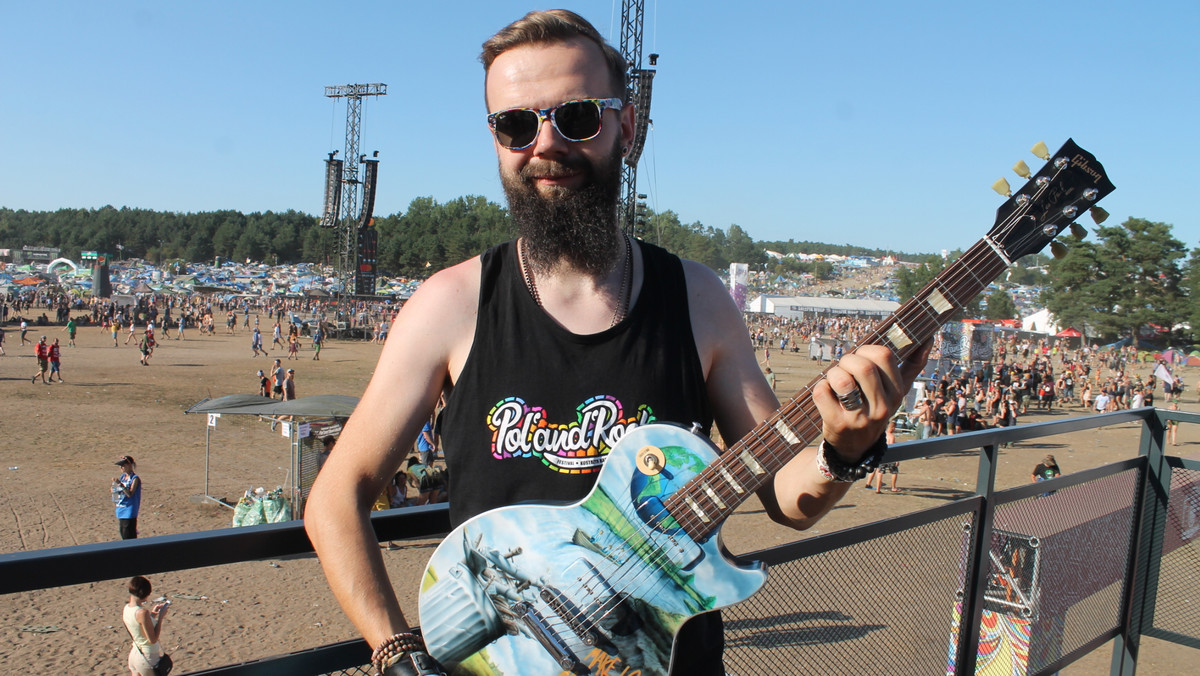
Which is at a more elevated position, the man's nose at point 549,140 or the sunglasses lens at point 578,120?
the sunglasses lens at point 578,120

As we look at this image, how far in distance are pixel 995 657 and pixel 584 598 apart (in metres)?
2.71

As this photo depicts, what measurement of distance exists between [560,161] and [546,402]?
0.51 metres

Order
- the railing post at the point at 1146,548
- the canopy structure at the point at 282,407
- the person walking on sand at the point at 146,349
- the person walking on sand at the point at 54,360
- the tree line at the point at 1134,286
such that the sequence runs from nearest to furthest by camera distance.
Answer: the railing post at the point at 1146,548 < the canopy structure at the point at 282,407 < the person walking on sand at the point at 54,360 < the person walking on sand at the point at 146,349 < the tree line at the point at 1134,286

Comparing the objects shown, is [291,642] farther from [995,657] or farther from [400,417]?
[400,417]

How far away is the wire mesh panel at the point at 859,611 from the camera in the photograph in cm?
244

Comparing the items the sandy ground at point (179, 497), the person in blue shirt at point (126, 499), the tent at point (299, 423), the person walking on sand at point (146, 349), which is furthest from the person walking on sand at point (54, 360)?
the person in blue shirt at point (126, 499)

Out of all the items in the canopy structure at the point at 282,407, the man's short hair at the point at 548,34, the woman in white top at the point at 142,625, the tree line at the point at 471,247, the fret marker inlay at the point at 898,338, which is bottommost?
the woman in white top at the point at 142,625

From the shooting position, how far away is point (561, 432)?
1579 millimetres

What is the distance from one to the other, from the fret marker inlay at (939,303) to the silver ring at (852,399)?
1.15 ft

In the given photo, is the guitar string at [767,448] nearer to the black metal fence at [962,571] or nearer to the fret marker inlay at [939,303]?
the fret marker inlay at [939,303]

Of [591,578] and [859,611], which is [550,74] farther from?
[859,611]

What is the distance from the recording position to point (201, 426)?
19.9 metres

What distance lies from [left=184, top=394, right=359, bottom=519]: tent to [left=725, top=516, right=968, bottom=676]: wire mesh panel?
10794 mm

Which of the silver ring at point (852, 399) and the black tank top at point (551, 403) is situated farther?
the black tank top at point (551, 403)
